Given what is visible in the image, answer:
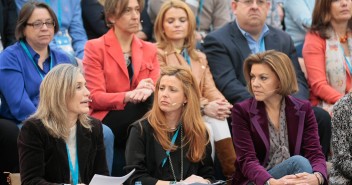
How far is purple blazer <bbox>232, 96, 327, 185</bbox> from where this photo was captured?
202 inches

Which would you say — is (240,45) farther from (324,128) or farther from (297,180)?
(297,180)

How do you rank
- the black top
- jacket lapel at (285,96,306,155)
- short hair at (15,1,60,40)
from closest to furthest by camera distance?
the black top
jacket lapel at (285,96,306,155)
short hair at (15,1,60,40)

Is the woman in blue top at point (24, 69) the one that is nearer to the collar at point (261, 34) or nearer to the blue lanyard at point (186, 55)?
the blue lanyard at point (186, 55)

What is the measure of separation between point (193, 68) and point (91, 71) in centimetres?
93

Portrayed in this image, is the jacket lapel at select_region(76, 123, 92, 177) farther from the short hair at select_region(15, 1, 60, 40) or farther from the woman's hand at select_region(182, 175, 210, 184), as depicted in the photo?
the short hair at select_region(15, 1, 60, 40)

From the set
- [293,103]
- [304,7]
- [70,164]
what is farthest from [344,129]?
[304,7]

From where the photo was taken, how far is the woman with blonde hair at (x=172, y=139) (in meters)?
5.06

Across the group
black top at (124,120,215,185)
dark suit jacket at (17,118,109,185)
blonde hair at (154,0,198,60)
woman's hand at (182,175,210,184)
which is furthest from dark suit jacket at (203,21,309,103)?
dark suit jacket at (17,118,109,185)

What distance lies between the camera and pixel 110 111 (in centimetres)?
564

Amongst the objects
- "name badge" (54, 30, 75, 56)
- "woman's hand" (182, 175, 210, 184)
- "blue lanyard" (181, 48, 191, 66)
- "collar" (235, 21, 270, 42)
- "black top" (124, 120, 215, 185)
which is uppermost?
"collar" (235, 21, 270, 42)

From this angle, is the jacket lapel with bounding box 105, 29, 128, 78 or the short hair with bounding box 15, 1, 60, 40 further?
the jacket lapel with bounding box 105, 29, 128, 78

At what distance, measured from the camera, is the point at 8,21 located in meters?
6.34

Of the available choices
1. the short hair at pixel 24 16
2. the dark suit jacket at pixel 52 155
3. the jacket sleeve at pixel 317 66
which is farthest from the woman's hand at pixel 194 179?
the jacket sleeve at pixel 317 66

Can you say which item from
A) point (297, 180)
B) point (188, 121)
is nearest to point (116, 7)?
point (188, 121)
